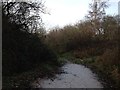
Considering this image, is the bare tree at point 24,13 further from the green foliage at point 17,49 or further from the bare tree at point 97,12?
the bare tree at point 97,12

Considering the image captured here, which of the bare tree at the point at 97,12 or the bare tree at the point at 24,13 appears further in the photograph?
the bare tree at the point at 97,12

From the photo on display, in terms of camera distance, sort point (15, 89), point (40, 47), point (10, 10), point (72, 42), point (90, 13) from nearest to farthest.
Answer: point (15, 89)
point (10, 10)
point (40, 47)
point (72, 42)
point (90, 13)

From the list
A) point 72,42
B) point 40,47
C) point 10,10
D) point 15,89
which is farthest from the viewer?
point 72,42

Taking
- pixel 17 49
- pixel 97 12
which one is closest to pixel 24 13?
pixel 17 49

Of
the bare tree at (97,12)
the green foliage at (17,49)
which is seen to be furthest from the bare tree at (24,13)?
the bare tree at (97,12)

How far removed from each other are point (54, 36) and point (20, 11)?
32.1 m

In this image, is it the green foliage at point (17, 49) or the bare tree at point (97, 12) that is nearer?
the green foliage at point (17, 49)

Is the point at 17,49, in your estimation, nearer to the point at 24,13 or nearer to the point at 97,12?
the point at 24,13

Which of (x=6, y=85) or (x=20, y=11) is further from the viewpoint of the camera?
(x=20, y=11)

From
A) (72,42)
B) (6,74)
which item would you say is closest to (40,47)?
(6,74)

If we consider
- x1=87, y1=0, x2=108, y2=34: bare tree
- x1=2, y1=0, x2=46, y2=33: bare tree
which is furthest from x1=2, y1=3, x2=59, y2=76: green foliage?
x1=87, y1=0, x2=108, y2=34: bare tree

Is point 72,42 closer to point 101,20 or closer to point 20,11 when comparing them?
point 101,20

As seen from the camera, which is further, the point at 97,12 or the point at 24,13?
the point at 97,12

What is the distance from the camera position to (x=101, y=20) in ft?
191
